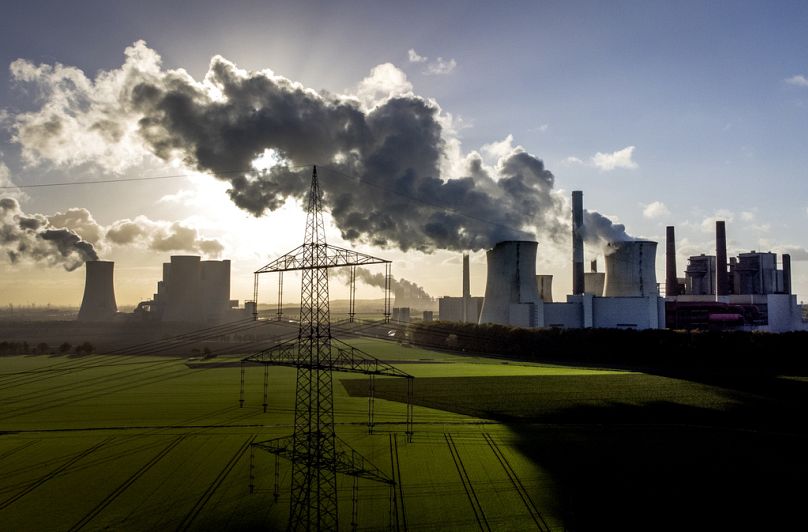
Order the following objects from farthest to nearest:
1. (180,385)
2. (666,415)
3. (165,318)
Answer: (165,318)
(180,385)
(666,415)

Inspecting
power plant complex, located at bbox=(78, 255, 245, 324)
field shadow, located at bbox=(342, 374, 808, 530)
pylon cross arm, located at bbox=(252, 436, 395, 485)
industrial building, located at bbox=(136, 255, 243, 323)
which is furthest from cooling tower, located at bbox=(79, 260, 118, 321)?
pylon cross arm, located at bbox=(252, 436, 395, 485)

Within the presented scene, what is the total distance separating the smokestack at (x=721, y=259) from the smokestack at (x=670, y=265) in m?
3.95

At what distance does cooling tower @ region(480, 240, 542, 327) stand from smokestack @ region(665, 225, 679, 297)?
734 inches

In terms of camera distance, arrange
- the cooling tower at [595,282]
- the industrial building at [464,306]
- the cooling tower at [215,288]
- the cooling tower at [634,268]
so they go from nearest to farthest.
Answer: the cooling tower at [634,268] → the cooling tower at [595,282] → the industrial building at [464,306] → the cooling tower at [215,288]

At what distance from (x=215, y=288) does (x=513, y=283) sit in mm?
54247

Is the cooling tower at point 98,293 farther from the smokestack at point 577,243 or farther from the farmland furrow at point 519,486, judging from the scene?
the farmland furrow at point 519,486

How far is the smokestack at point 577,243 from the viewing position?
4975 cm

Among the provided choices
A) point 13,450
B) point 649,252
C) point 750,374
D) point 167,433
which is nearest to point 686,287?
point 649,252

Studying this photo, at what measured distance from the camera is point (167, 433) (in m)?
20.6

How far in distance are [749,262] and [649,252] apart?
58.4ft

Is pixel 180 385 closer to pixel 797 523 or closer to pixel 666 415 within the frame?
pixel 666 415

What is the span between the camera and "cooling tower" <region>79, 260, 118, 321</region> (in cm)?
7719

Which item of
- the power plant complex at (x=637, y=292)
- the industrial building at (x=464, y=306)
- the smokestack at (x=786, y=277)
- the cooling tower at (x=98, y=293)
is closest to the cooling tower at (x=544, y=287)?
the power plant complex at (x=637, y=292)

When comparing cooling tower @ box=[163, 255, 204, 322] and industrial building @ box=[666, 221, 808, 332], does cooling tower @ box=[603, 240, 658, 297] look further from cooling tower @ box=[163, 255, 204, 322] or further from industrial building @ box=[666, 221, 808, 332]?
cooling tower @ box=[163, 255, 204, 322]
